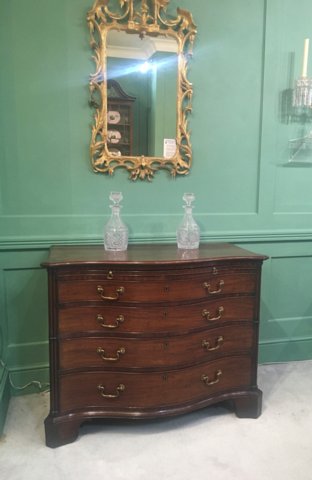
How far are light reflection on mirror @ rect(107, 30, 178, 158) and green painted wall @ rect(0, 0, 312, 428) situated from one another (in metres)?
0.14

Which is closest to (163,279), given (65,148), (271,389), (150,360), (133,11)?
(150,360)

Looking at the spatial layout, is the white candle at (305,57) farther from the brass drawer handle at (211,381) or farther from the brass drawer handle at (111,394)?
the brass drawer handle at (111,394)

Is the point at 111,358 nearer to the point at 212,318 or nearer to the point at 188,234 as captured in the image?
the point at 212,318

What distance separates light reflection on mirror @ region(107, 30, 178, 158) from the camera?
2.02 meters

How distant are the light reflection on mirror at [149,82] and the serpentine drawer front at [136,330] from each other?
0.69m

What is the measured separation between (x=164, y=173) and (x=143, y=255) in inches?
24.3

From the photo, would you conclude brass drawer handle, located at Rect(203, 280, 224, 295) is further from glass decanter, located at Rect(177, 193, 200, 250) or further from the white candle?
the white candle

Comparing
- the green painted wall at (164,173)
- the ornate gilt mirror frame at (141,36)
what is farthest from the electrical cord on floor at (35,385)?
the ornate gilt mirror frame at (141,36)

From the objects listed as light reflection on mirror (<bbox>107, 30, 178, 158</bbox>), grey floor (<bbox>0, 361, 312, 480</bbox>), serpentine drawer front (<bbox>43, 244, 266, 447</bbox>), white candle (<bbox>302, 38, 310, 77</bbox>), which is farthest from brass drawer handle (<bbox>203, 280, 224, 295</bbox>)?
white candle (<bbox>302, 38, 310, 77</bbox>)

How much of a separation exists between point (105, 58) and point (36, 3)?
421 millimetres

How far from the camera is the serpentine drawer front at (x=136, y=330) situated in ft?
5.40

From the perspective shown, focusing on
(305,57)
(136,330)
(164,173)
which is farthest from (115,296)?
(305,57)

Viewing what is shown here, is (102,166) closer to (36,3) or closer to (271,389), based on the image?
(36,3)

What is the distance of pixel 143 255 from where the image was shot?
1.78m
